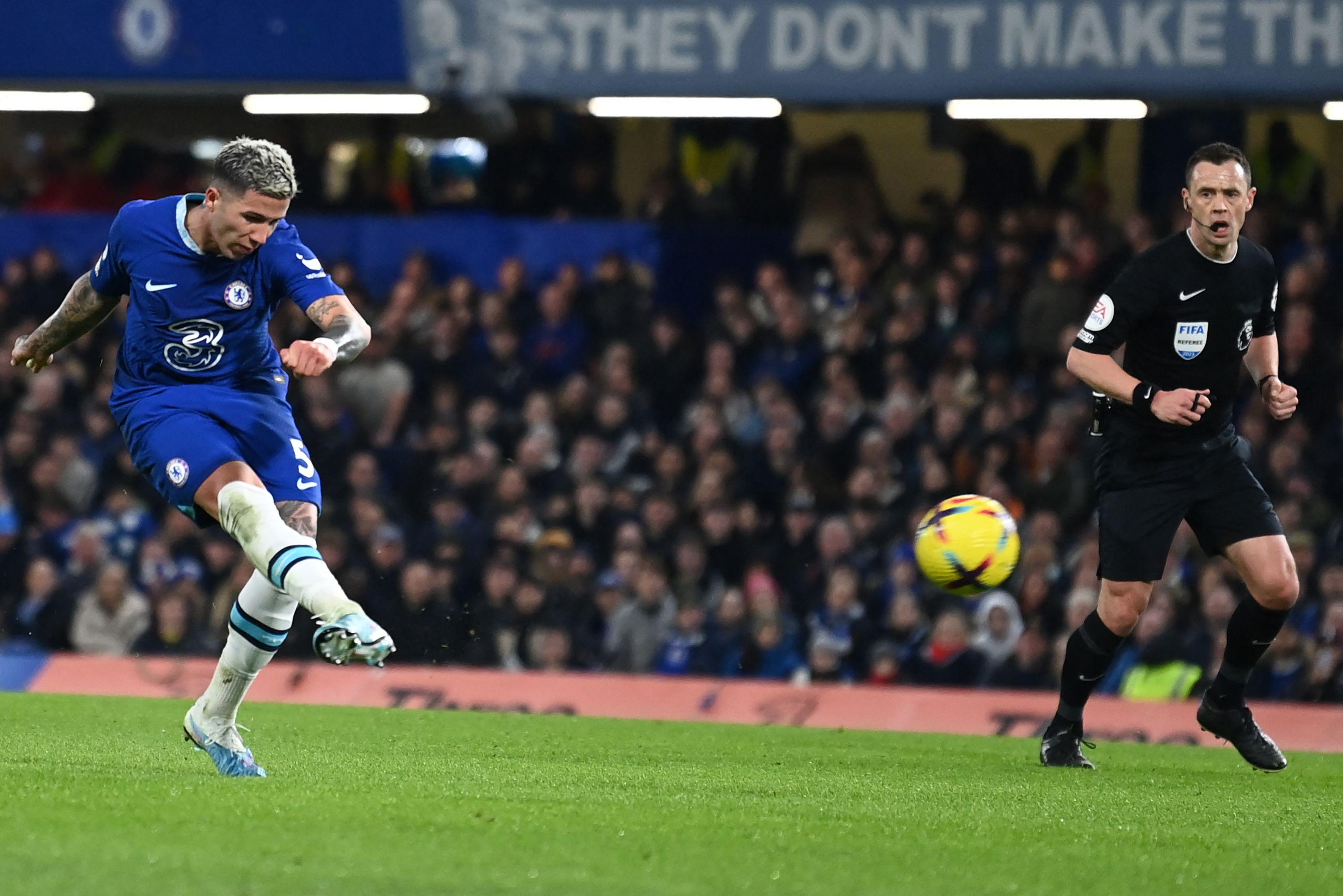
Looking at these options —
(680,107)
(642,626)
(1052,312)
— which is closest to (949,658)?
(642,626)

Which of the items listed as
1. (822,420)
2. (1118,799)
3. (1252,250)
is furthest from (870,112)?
(1118,799)

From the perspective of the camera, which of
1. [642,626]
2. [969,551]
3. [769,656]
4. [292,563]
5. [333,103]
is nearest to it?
[292,563]

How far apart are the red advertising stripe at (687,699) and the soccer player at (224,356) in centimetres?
457

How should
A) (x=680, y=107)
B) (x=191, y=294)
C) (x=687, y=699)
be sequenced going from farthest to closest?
(x=680, y=107), (x=687, y=699), (x=191, y=294)

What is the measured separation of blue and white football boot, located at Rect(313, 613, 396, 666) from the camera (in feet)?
18.6

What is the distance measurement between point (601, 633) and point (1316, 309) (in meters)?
5.16

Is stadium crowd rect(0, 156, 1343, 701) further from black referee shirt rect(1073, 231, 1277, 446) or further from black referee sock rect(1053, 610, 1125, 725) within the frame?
black referee shirt rect(1073, 231, 1277, 446)

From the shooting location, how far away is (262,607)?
6.81 metres

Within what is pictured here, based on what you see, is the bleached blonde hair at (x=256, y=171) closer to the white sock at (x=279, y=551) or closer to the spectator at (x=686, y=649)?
the white sock at (x=279, y=551)

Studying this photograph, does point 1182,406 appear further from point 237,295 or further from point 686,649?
point 686,649

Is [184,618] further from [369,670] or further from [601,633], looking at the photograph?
[601,633]

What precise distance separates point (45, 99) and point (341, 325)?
1090 centimetres

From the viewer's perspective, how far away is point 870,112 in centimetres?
1712

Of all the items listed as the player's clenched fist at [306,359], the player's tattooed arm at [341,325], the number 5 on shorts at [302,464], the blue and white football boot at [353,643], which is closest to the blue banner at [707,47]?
the number 5 on shorts at [302,464]
